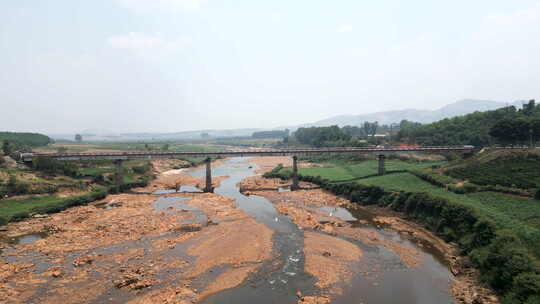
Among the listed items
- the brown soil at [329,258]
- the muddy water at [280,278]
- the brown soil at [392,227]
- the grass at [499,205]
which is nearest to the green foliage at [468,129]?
the grass at [499,205]

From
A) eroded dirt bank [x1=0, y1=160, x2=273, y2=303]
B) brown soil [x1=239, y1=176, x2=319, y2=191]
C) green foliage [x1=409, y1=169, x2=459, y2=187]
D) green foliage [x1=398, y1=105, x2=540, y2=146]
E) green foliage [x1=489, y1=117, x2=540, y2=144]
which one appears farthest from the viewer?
green foliage [x1=398, y1=105, x2=540, y2=146]

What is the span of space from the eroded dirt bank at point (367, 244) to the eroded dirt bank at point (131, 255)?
24.6 ft

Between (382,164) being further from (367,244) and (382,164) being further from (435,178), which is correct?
(367,244)

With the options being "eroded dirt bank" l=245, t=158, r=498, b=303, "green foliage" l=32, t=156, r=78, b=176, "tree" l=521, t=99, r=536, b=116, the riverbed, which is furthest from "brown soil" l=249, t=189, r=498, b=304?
"tree" l=521, t=99, r=536, b=116

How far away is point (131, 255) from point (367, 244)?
29848mm

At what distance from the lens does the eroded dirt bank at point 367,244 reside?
27.8 metres

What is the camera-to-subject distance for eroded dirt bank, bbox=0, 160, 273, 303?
2664 cm

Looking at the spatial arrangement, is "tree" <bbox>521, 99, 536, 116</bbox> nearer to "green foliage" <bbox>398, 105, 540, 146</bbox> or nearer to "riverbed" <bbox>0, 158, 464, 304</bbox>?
"green foliage" <bbox>398, 105, 540, 146</bbox>

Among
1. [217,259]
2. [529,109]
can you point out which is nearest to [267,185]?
[217,259]

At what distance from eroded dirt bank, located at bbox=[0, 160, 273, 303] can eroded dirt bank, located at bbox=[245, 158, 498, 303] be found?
7492mm

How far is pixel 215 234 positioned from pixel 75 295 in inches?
742

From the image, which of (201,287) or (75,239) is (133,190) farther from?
(201,287)

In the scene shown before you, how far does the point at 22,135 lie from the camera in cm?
17575

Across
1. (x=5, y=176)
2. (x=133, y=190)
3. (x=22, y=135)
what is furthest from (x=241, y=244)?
(x=22, y=135)
